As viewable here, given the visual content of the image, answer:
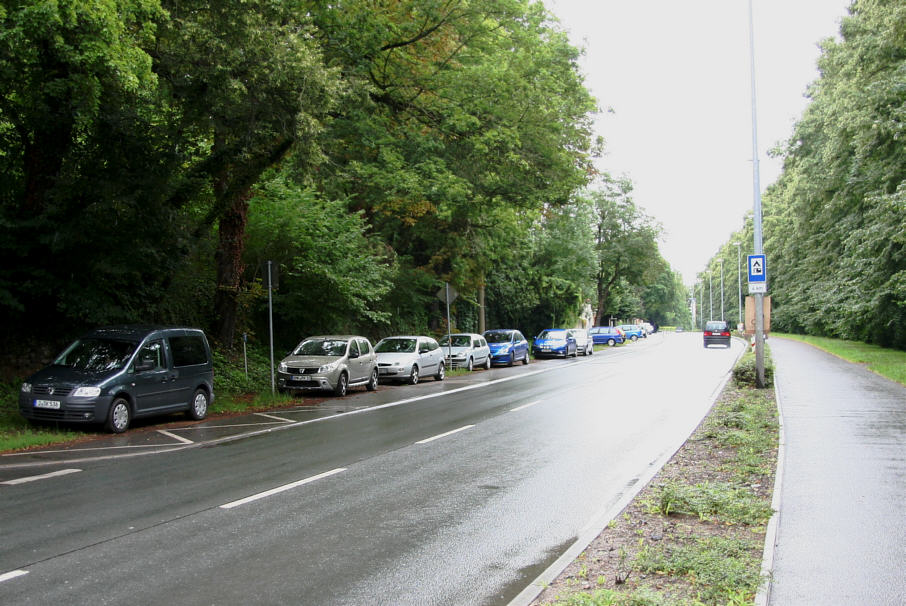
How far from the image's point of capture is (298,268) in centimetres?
1931

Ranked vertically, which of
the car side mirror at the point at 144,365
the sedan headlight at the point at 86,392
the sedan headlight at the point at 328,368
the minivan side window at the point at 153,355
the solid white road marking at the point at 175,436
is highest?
the minivan side window at the point at 153,355

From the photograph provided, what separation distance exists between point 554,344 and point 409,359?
18.0 metres

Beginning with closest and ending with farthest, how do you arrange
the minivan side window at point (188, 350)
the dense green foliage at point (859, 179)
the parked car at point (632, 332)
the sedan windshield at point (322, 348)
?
the minivan side window at point (188, 350), the sedan windshield at point (322, 348), the dense green foliage at point (859, 179), the parked car at point (632, 332)

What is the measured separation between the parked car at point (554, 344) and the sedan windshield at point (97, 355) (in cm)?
2901

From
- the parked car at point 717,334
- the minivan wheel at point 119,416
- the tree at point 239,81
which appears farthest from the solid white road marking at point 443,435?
the parked car at point 717,334

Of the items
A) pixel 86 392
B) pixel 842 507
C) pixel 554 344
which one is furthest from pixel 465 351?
pixel 842 507

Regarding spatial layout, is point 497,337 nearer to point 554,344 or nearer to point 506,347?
point 506,347

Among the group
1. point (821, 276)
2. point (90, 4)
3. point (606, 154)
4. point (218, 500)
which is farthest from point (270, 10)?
point (821, 276)

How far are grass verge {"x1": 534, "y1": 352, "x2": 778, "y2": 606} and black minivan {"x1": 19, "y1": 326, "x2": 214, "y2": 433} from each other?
8834mm

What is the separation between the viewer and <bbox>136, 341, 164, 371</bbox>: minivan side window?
1236cm

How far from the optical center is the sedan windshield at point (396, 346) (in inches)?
932

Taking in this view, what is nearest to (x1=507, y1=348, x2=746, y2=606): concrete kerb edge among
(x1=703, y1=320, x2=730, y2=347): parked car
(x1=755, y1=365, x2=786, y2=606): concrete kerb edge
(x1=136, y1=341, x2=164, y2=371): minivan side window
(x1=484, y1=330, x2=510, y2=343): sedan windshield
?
(x1=755, y1=365, x2=786, y2=606): concrete kerb edge

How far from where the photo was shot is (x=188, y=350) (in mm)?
13672

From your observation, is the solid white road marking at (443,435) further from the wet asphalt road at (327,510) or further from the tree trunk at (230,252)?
the tree trunk at (230,252)
